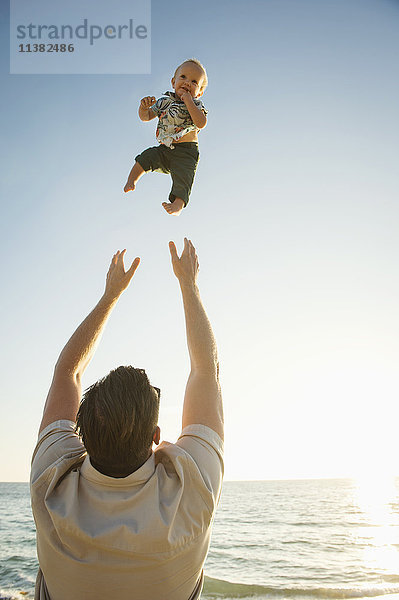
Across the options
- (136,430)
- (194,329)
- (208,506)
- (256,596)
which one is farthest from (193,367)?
(256,596)

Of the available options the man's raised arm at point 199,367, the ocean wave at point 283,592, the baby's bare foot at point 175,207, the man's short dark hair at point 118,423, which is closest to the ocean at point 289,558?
the ocean wave at point 283,592

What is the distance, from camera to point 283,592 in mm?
9742

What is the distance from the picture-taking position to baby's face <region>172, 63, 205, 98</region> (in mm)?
4016

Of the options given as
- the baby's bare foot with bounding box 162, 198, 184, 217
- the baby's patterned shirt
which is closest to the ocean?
the baby's bare foot with bounding box 162, 198, 184, 217

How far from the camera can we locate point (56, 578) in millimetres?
1710

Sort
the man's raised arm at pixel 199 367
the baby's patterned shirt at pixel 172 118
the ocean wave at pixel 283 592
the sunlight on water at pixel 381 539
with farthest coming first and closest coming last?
the sunlight on water at pixel 381 539 < the ocean wave at pixel 283 592 < the baby's patterned shirt at pixel 172 118 < the man's raised arm at pixel 199 367

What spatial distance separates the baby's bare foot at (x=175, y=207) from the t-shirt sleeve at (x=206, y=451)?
2201 millimetres

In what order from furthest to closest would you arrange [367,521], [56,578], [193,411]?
[367,521]
[193,411]
[56,578]

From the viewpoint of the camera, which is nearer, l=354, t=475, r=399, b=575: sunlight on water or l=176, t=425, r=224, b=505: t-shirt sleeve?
l=176, t=425, r=224, b=505: t-shirt sleeve

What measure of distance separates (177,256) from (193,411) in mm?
924

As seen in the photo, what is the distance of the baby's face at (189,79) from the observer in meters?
4.02

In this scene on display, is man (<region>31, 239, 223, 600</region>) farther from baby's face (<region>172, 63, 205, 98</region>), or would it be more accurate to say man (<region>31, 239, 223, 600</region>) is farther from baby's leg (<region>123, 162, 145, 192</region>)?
baby's face (<region>172, 63, 205, 98</region>)

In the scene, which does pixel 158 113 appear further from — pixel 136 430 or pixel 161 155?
pixel 136 430

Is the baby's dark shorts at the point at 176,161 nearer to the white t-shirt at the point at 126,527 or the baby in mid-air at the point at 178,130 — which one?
the baby in mid-air at the point at 178,130
